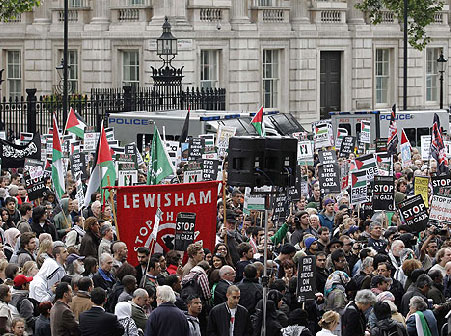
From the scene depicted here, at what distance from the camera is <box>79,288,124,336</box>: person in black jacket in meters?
13.6

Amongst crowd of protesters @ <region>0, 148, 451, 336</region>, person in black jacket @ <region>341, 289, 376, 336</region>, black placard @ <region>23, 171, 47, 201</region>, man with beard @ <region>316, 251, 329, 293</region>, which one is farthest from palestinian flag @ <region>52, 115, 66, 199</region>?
person in black jacket @ <region>341, 289, 376, 336</region>

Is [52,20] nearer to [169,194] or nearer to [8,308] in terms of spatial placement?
[169,194]

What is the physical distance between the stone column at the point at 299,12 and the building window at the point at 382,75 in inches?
160

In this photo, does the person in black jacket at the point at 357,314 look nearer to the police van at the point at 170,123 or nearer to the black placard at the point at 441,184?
the black placard at the point at 441,184

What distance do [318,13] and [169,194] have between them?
28038mm

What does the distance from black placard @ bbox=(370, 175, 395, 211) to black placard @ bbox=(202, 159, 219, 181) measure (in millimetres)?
4029

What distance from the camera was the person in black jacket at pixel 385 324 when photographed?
1417 centimetres

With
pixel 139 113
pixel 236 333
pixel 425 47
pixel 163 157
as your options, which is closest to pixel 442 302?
pixel 236 333

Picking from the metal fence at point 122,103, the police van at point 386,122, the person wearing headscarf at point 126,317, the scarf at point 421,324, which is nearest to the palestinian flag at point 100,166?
the person wearing headscarf at point 126,317

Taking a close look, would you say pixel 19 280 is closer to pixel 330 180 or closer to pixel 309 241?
pixel 309 241

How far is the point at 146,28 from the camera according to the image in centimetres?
4119

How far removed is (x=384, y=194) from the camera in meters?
20.8

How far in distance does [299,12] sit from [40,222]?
25935mm

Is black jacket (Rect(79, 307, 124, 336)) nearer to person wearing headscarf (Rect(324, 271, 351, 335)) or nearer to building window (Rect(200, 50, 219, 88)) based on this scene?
person wearing headscarf (Rect(324, 271, 351, 335))
